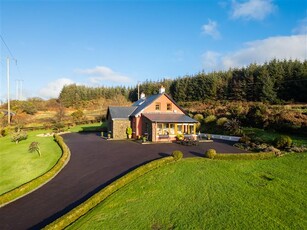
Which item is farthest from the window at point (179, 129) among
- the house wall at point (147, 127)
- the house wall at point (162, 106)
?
the house wall at point (147, 127)

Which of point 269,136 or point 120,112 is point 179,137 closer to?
point 120,112

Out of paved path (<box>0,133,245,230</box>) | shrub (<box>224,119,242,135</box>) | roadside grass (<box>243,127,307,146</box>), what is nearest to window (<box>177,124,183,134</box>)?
paved path (<box>0,133,245,230</box>)

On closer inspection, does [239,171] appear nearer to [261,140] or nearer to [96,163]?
[261,140]

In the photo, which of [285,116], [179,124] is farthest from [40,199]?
[285,116]

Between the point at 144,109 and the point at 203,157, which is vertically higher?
the point at 144,109

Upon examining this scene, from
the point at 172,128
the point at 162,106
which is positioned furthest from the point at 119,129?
the point at 172,128
